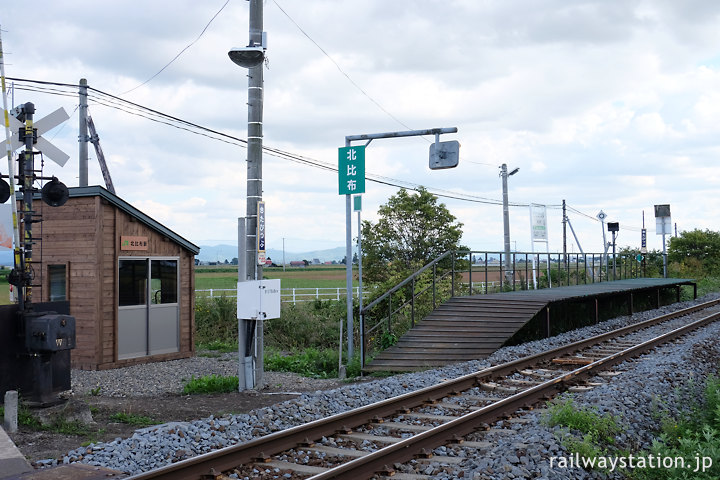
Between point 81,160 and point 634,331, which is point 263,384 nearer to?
point 634,331

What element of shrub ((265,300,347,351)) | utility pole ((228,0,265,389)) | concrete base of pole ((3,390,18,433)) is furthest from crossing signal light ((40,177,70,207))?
shrub ((265,300,347,351))

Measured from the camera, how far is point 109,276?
45.6ft

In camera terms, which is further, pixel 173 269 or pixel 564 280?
pixel 564 280

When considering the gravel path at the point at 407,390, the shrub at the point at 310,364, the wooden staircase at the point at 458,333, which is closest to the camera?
the gravel path at the point at 407,390

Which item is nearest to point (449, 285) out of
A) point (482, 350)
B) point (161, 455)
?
point (482, 350)

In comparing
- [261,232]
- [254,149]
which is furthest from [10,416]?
[254,149]

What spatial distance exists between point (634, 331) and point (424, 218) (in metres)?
17.4

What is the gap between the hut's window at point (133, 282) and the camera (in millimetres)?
14273

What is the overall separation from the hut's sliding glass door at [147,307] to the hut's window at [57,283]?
1145 mm

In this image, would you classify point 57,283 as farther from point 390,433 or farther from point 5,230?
point 390,433

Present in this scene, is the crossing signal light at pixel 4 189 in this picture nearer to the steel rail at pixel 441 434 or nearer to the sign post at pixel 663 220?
the steel rail at pixel 441 434

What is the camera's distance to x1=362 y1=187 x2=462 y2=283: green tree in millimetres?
33969

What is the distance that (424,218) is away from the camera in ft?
113

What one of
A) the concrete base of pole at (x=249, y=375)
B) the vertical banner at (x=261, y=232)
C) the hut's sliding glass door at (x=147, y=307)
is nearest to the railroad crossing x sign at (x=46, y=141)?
the vertical banner at (x=261, y=232)
